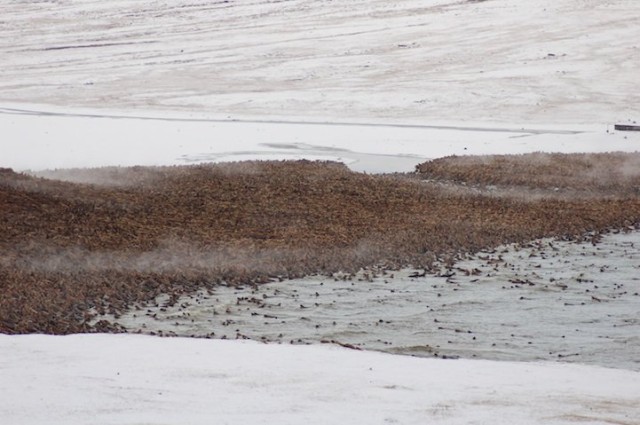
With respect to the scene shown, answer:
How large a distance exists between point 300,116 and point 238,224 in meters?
16.5

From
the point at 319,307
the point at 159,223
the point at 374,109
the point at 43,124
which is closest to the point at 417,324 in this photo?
the point at 319,307

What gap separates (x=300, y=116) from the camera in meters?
31.0

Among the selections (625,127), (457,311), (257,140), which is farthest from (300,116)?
(457,311)

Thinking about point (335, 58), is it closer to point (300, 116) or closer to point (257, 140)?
point (300, 116)

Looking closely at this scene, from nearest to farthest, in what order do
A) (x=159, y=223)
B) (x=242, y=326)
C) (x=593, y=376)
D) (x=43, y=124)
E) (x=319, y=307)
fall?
(x=593, y=376) → (x=242, y=326) → (x=319, y=307) → (x=159, y=223) → (x=43, y=124)

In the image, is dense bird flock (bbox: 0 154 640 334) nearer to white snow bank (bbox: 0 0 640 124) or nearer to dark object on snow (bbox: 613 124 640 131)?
dark object on snow (bbox: 613 124 640 131)

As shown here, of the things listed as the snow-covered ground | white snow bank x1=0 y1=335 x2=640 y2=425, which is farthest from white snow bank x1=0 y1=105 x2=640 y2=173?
white snow bank x1=0 y1=335 x2=640 y2=425

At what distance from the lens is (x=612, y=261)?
1360 centimetres

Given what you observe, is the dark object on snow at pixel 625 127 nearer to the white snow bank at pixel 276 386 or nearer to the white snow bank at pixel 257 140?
the white snow bank at pixel 257 140

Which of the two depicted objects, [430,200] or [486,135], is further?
[486,135]

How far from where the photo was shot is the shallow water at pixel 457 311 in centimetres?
987

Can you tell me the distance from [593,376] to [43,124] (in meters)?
21.7

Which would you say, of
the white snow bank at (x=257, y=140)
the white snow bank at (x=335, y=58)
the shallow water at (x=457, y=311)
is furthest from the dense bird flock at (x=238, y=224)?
the white snow bank at (x=335, y=58)

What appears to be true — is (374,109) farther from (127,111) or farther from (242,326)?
(242,326)
